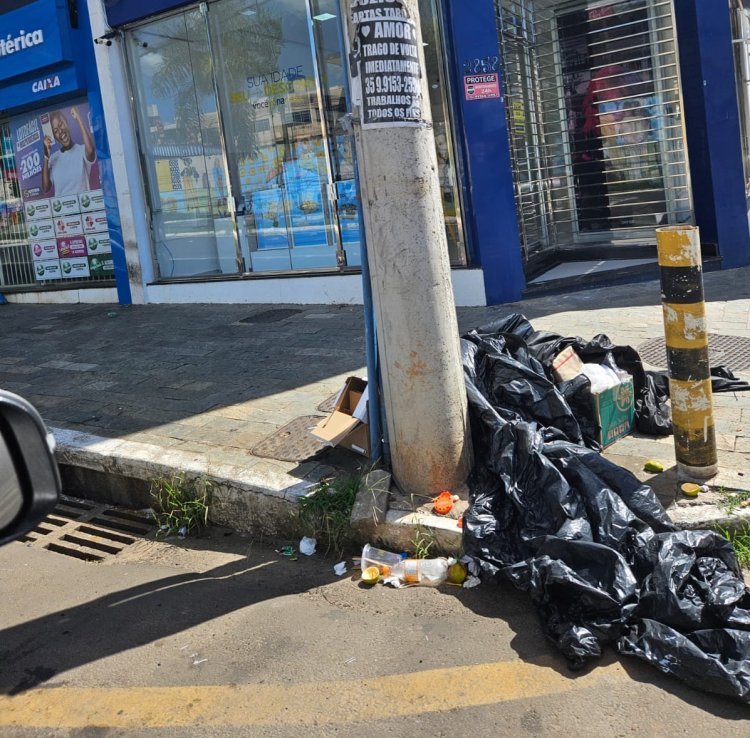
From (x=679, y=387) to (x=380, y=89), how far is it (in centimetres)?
205

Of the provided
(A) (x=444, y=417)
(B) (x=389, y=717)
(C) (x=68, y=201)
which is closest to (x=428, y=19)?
(A) (x=444, y=417)

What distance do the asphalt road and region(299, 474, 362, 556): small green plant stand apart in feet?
0.42

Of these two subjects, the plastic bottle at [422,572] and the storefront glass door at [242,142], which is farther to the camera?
the storefront glass door at [242,142]

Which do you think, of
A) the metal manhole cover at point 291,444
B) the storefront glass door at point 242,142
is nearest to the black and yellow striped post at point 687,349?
the metal manhole cover at point 291,444

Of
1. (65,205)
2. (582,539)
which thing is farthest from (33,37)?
(582,539)

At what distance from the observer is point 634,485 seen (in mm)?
3814

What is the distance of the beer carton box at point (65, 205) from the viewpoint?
1241 centimetres

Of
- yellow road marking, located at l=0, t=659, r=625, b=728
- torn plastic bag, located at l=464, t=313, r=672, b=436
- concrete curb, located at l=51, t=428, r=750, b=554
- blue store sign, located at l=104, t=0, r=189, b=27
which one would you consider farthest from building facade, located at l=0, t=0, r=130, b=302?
yellow road marking, located at l=0, t=659, r=625, b=728

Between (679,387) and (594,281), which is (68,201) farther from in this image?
(679,387)

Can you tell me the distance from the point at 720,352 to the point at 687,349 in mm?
2578

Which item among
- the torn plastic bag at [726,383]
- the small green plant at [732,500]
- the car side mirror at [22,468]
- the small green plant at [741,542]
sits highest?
the car side mirror at [22,468]

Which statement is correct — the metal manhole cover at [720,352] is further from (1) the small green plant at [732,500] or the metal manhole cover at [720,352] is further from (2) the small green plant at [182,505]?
(2) the small green plant at [182,505]

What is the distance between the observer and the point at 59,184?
12555 mm

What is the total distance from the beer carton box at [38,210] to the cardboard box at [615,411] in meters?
10.5
